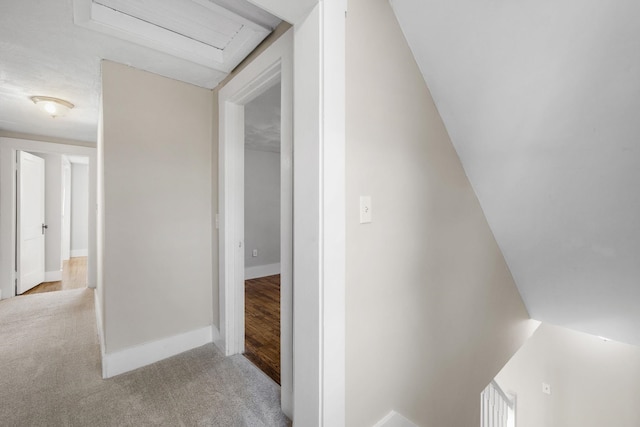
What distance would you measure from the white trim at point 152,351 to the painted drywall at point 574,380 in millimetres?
4448

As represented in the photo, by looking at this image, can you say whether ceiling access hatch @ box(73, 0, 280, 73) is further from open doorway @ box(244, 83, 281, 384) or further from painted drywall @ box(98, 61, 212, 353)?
open doorway @ box(244, 83, 281, 384)

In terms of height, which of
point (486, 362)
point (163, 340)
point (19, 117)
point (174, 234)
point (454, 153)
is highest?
point (19, 117)

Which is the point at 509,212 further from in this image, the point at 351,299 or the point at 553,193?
the point at 351,299

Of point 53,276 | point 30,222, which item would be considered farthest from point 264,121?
point 53,276

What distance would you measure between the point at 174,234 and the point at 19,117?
2.70 meters

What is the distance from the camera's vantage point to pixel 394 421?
52.9 inches

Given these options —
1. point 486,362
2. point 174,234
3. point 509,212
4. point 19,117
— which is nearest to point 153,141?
point 174,234

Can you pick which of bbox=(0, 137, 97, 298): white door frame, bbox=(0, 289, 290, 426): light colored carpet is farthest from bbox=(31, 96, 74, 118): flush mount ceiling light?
bbox=(0, 289, 290, 426): light colored carpet

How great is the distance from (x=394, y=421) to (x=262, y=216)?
3.99 m

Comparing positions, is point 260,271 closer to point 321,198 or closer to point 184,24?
point 184,24

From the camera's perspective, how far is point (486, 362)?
7.12 feet

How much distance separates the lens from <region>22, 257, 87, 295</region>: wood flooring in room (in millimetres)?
3988

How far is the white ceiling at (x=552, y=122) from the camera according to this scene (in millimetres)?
1067

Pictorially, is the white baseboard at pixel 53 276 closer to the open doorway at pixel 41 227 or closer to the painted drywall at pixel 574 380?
the open doorway at pixel 41 227
